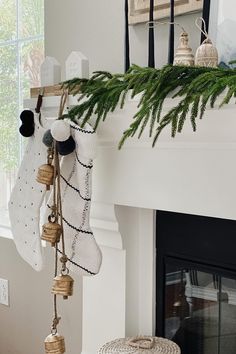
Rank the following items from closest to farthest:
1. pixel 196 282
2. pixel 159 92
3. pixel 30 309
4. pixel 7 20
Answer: pixel 159 92 < pixel 196 282 < pixel 30 309 < pixel 7 20

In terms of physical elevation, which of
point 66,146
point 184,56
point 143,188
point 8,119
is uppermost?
point 184,56

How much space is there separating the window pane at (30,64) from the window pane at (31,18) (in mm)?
48

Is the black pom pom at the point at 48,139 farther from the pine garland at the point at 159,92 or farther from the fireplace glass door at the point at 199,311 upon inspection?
the fireplace glass door at the point at 199,311

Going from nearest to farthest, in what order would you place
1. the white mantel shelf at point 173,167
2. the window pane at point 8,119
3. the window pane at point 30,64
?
the white mantel shelf at point 173,167 < the window pane at point 30,64 < the window pane at point 8,119

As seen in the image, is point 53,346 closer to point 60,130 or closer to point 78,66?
point 60,130

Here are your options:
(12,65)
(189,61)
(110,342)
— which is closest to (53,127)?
(189,61)

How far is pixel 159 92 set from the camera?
1.18 meters

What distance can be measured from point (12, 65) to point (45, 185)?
1.11 m

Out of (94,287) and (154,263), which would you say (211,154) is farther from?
(94,287)

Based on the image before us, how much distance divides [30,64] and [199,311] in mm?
1320

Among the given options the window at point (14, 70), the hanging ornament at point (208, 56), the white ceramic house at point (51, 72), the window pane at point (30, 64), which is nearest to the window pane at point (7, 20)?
the window at point (14, 70)

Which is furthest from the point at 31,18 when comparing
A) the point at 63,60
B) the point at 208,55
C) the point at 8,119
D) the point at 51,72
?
the point at 208,55

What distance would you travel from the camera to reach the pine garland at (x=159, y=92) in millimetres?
1080

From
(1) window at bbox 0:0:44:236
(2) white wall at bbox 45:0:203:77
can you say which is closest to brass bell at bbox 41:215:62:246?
(2) white wall at bbox 45:0:203:77
